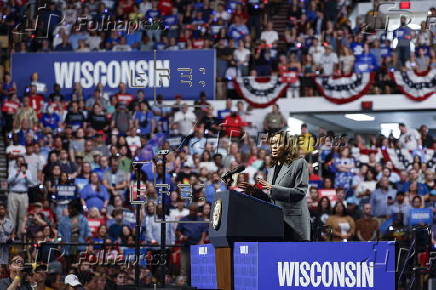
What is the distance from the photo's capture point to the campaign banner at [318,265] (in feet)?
20.6

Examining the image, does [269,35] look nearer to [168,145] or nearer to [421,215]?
[421,215]

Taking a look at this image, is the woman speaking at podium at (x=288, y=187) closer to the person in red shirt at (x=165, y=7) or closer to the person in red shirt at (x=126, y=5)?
the person in red shirt at (x=165, y=7)

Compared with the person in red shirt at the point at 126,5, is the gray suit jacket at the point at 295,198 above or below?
below

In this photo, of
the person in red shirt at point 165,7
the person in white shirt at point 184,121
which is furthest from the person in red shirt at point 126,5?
the person in white shirt at point 184,121

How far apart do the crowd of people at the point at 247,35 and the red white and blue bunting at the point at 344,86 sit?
0.16 meters

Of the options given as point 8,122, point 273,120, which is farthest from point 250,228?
point 8,122

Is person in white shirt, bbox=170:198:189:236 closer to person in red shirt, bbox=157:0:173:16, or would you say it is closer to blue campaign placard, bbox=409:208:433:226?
blue campaign placard, bbox=409:208:433:226

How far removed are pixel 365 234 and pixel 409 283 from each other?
823 centimetres

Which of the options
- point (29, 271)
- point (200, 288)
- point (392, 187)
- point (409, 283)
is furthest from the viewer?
point (392, 187)

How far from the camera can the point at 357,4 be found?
74.9ft

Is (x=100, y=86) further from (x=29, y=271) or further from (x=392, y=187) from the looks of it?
(x=29, y=271)

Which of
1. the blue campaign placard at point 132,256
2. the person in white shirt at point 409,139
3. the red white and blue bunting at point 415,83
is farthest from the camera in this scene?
the red white and blue bunting at point 415,83

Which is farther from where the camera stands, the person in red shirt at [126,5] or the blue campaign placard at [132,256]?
the person in red shirt at [126,5]

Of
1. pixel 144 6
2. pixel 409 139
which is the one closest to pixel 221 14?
pixel 144 6
